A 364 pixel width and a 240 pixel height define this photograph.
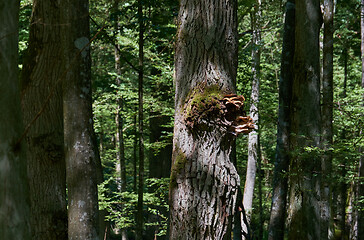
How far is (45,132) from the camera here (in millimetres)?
4258

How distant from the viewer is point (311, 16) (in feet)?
19.8

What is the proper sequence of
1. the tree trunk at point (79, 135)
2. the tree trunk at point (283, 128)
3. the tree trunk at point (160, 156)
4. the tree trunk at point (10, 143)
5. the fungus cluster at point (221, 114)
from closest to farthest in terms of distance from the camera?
1. the tree trunk at point (10, 143)
2. the fungus cluster at point (221, 114)
3. the tree trunk at point (79, 135)
4. the tree trunk at point (283, 128)
5. the tree trunk at point (160, 156)

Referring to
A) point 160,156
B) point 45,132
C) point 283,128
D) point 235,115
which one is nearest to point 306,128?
point 283,128

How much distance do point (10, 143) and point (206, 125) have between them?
1389 mm

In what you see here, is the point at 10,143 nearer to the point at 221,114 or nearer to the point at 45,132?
the point at 221,114

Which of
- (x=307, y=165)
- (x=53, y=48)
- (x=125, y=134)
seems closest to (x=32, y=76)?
(x=53, y=48)

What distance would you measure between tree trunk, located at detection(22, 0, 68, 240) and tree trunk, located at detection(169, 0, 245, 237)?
2.08 metres

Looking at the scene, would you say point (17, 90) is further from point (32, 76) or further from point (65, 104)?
point (32, 76)

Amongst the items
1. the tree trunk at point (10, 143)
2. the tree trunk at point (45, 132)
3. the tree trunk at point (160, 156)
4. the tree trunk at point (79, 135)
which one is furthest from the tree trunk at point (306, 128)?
the tree trunk at point (160, 156)

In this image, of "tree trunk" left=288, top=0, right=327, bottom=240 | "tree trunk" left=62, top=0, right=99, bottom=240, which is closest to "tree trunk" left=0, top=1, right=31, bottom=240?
"tree trunk" left=62, top=0, right=99, bottom=240

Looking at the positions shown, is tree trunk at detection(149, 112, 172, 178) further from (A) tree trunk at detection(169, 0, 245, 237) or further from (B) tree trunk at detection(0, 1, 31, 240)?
Result: (B) tree trunk at detection(0, 1, 31, 240)

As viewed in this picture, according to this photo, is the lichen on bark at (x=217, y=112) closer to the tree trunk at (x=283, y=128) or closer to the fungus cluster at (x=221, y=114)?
the fungus cluster at (x=221, y=114)

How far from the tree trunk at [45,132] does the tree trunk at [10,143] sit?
2.63 meters

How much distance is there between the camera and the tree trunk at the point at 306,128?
579 cm
